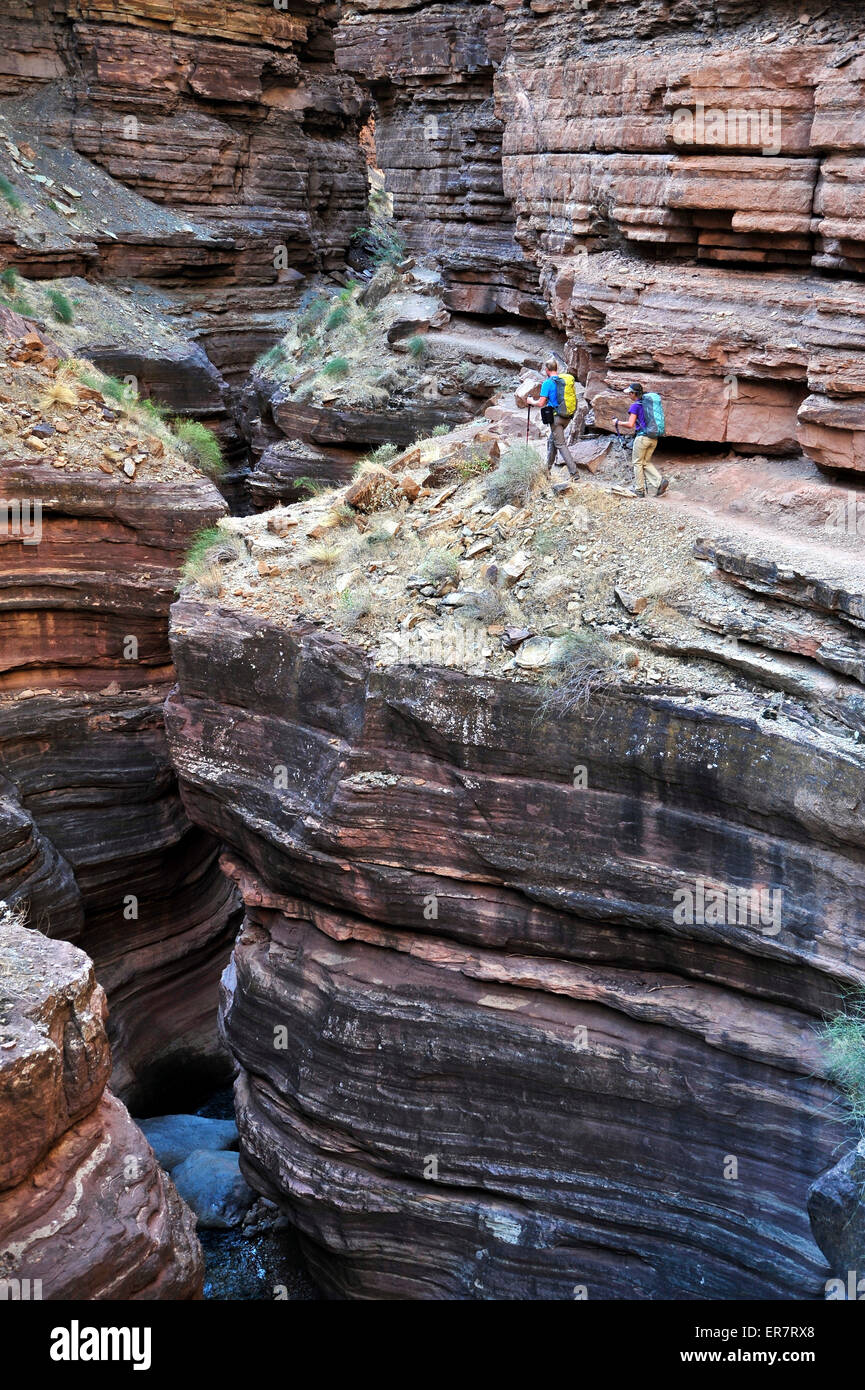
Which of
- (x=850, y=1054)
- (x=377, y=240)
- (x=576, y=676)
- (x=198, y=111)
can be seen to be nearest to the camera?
(x=850, y=1054)

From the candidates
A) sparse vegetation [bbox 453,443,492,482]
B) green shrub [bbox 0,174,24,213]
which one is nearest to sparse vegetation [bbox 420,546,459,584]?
sparse vegetation [bbox 453,443,492,482]

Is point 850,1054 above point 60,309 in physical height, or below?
below

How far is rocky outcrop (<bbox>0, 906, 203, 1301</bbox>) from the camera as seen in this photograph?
7.34 meters

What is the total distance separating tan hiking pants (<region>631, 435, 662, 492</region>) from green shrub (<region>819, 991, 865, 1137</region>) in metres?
5.86

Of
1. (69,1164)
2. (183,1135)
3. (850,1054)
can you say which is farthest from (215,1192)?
(850,1054)

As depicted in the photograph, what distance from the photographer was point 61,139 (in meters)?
27.4

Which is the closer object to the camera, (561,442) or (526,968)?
(526,968)

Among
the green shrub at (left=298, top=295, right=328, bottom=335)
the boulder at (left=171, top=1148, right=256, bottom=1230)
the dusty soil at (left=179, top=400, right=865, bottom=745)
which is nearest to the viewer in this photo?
the dusty soil at (left=179, top=400, right=865, bottom=745)

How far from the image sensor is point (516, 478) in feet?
42.4

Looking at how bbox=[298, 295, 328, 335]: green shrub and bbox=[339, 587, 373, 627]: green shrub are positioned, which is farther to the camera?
bbox=[298, 295, 328, 335]: green shrub

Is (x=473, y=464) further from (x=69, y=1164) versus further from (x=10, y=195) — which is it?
(x=10, y=195)

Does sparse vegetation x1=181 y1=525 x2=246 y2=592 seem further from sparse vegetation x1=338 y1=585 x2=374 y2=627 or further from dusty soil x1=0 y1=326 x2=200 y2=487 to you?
dusty soil x1=0 y1=326 x2=200 y2=487

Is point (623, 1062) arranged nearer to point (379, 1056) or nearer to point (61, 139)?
point (379, 1056)

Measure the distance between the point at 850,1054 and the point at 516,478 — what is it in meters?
6.76
